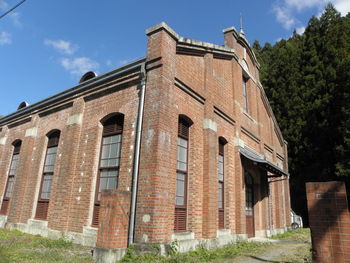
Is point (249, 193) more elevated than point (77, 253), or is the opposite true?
point (249, 193)

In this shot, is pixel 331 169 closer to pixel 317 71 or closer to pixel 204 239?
pixel 317 71

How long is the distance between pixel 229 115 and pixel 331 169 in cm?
1593

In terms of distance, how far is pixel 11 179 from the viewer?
14219 mm

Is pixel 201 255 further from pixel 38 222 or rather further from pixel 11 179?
pixel 11 179

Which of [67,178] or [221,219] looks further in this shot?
[221,219]

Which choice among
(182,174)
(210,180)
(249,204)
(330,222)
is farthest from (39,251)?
(249,204)

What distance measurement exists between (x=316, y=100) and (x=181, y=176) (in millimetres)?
20271

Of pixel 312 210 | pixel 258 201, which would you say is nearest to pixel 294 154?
pixel 258 201

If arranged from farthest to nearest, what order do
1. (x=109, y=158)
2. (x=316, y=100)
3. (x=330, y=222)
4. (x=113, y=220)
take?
1. (x=316, y=100)
2. (x=109, y=158)
3. (x=113, y=220)
4. (x=330, y=222)

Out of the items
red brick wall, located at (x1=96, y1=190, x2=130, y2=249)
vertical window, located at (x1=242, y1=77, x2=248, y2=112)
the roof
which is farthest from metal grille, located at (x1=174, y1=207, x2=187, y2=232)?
vertical window, located at (x1=242, y1=77, x2=248, y2=112)

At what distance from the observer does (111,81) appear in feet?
32.4

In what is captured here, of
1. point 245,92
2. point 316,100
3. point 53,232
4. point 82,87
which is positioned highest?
point 316,100

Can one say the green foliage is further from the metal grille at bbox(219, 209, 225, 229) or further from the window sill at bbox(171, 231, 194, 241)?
the window sill at bbox(171, 231, 194, 241)

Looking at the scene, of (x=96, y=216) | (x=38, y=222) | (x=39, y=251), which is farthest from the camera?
(x=38, y=222)
